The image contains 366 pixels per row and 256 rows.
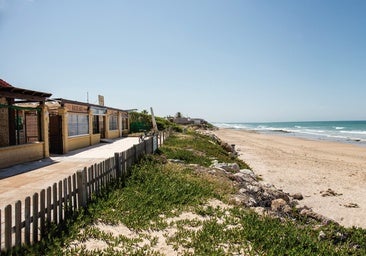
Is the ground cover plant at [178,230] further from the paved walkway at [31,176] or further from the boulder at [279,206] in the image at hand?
the paved walkway at [31,176]

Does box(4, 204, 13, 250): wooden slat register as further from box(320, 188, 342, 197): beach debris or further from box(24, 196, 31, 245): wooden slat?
box(320, 188, 342, 197): beach debris

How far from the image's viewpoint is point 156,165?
10953 millimetres

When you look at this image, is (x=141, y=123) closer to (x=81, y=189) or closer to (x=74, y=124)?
(x=74, y=124)

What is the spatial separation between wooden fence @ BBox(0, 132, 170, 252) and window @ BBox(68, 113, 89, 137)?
29.8 feet

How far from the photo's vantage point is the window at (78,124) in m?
16.7

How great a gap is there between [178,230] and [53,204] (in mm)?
2493

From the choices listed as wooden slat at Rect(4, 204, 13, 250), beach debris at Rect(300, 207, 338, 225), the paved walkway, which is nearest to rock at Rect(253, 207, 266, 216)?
beach debris at Rect(300, 207, 338, 225)

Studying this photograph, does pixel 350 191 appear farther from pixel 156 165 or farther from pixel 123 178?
pixel 123 178

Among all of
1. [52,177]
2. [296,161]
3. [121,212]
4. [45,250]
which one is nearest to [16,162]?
[52,177]

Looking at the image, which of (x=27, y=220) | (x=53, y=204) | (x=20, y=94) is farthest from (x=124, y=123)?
(x=27, y=220)

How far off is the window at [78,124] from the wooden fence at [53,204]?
29.8 feet

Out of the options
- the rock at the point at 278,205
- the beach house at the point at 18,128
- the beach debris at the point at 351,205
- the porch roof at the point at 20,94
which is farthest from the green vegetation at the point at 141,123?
the rock at the point at 278,205

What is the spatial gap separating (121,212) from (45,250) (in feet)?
6.59

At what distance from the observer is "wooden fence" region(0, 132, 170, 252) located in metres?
4.10
